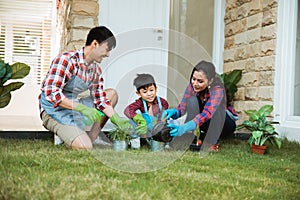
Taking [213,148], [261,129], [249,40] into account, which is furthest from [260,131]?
[249,40]

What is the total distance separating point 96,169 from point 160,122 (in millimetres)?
856

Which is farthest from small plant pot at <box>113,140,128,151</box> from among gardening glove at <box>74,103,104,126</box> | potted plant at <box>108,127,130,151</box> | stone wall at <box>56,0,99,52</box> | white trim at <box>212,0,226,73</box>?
white trim at <box>212,0,226,73</box>

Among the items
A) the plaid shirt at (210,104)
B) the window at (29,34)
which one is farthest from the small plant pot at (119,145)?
the window at (29,34)

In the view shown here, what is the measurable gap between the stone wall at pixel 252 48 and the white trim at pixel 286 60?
2.7 inches

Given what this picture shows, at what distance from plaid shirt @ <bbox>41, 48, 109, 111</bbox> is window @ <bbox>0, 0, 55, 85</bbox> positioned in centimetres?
414

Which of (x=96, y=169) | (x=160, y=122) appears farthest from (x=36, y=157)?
(x=160, y=122)

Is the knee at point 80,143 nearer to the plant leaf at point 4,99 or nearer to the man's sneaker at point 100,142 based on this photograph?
the man's sneaker at point 100,142

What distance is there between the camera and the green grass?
1516 mm

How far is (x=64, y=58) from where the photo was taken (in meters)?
2.56

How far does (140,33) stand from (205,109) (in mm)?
1609

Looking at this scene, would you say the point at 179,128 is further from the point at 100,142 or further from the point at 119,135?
the point at 100,142

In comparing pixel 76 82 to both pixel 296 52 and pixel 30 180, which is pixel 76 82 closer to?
pixel 30 180

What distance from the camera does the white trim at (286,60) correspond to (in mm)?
3326

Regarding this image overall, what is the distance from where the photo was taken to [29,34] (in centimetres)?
671
